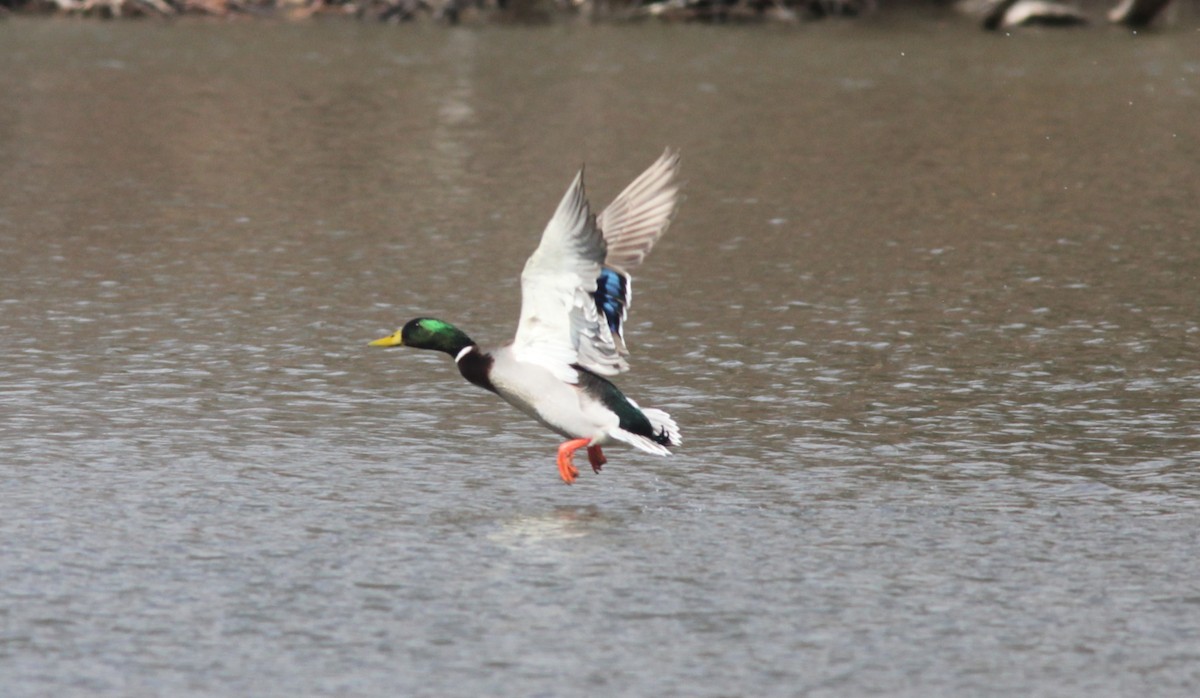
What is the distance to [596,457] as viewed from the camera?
298 inches

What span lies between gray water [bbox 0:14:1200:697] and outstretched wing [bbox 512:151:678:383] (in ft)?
1.81

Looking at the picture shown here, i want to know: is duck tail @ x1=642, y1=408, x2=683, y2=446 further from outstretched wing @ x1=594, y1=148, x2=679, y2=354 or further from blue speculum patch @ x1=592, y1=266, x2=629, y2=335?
blue speculum patch @ x1=592, y1=266, x2=629, y2=335

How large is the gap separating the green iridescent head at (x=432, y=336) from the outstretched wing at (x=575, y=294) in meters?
0.33

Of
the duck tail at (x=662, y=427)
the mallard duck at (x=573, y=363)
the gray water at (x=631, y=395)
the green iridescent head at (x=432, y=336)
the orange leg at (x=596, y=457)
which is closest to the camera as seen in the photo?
the gray water at (x=631, y=395)

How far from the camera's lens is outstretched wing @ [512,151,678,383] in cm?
711

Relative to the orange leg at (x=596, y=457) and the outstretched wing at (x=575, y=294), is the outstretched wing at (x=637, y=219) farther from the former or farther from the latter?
the orange leg at (x=596, y=457)

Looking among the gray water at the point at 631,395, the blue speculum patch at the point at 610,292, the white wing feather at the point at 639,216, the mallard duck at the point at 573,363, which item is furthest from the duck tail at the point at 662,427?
the white wing feather at the point at 639,216

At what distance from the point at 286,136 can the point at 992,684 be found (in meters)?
13.1

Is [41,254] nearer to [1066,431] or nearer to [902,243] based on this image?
[902,243]

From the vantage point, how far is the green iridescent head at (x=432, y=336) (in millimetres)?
7652

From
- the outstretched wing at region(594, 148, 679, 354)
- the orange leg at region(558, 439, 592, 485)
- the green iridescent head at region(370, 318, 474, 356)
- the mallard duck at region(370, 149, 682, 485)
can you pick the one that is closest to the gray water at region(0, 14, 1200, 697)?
the orange leg at region(558, 439, 592, 485)

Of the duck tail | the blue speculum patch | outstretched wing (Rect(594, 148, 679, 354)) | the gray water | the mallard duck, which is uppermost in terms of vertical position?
outstretched wing (Rect(594, 148, 679, 354))

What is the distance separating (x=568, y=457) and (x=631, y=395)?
1.65 meters

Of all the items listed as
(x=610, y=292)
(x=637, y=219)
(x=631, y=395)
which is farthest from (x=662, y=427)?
(x=631, y=395)
